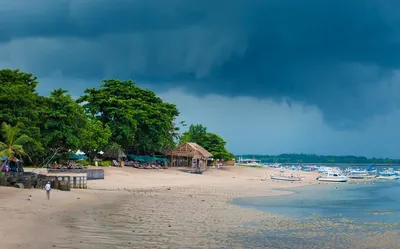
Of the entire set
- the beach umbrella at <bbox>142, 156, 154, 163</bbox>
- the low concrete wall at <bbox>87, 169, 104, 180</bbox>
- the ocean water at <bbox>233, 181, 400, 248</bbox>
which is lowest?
the ocean water at <bbox>233, 181, 400, 248</bbox>

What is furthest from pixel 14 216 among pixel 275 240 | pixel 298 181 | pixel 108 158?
pixel 298 181

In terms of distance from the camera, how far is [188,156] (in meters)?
86.1

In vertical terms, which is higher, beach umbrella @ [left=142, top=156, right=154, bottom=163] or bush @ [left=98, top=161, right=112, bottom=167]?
beach umbrella @ [left=142, top=156, right=154, bottom=163]

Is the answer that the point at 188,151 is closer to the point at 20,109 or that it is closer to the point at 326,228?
the point at 20,109

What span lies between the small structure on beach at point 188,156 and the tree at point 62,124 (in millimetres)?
31670

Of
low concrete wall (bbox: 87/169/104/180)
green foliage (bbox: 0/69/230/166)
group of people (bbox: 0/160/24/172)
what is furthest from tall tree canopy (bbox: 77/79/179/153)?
group of people (bbox: 0/160/24/172)

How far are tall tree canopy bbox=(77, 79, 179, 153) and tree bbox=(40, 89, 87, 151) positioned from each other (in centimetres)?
1601

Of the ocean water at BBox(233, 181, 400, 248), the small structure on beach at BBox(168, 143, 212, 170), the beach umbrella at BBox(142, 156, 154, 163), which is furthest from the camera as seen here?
the small structure on beach at BBox(168, 143, 212, 170)

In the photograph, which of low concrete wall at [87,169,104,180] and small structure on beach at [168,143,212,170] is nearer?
low concrete wall at [87,169,104,180]

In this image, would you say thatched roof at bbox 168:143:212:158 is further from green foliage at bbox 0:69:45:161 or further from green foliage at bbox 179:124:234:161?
green foliage at bbox 0:69:45:161

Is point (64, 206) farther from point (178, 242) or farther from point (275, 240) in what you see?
point (275, 240)

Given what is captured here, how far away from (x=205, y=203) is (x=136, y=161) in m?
43.1

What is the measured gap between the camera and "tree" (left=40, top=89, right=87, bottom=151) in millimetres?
54719

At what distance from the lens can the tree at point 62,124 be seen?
54.7 metres
